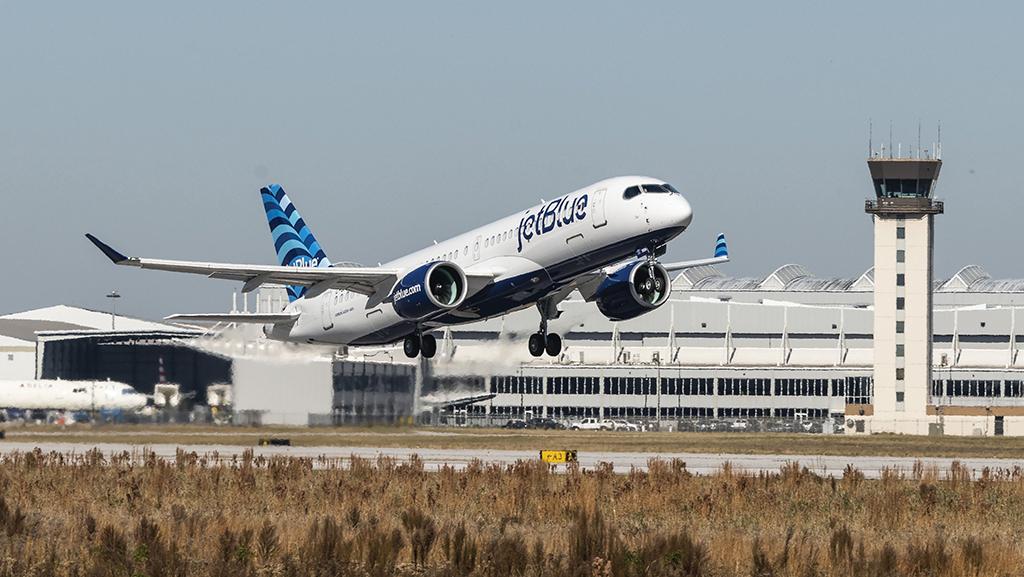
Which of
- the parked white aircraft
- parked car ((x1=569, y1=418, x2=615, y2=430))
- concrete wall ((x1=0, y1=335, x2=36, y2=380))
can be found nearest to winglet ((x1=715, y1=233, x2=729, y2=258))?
the parked white aircraft

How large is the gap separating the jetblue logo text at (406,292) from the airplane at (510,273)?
3 cm

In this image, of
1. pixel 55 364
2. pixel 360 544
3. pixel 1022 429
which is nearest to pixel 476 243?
pixel 360 544

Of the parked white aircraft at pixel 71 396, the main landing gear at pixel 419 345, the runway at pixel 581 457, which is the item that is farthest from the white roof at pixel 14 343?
the main landing gear at pixel 419 345

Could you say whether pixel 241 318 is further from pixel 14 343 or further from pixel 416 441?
pixel 14 343

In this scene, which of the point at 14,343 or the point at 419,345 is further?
the point at 14,343

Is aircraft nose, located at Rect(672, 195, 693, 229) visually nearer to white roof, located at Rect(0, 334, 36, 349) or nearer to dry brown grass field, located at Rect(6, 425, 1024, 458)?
dry brown grass field, located at Rect(6, 425, 1024, 458)

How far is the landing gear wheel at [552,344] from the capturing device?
2291 inches

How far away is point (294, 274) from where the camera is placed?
55.1 metres

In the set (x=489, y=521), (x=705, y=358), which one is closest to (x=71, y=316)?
(x=705, y=358)

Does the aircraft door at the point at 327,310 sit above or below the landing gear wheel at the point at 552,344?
above

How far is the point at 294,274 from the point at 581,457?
43.7 ft

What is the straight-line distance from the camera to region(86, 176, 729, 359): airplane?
48906 mm

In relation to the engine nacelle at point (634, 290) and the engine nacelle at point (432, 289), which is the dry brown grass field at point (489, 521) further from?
the engine nacelle at point (432, 289)

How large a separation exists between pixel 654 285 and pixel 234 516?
2201cm
